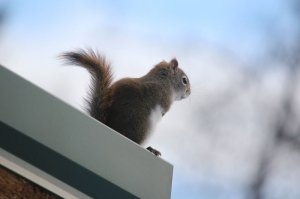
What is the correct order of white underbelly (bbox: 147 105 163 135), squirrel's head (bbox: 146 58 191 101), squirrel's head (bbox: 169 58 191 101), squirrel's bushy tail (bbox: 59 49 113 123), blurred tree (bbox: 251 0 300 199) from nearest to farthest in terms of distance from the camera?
squirrel's bushy tail (bbox: 59 49 113 123) < white underbelly (bbox: 147 105 163 135) < squirrel's head (bbox: 146 58 191 101) < squirrel's head (bbox: 169 58 191 101) < blurred tree (bbox: 251 0 300 199)

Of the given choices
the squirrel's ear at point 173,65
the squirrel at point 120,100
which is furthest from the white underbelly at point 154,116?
the squirrel's ear at point 173,65

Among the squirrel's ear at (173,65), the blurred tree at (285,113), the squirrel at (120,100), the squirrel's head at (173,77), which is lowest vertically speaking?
the squirrel at (120,100)

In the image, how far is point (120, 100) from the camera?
9.88ft

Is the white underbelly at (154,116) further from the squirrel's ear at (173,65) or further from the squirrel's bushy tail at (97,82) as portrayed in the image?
the squirrel's ear at (173,65)

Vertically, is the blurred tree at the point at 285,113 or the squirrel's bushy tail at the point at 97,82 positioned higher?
the blurred tree at the point at 285,113

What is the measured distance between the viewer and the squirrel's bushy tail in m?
2.83

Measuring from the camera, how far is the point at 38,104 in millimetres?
1610

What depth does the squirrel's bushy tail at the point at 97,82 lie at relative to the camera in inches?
111

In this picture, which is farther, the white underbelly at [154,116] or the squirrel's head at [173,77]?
the squirrel's head at [173,77]

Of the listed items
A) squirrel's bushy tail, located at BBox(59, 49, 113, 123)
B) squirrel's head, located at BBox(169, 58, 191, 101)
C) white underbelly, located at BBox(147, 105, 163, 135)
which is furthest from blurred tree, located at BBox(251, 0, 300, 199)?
squirrel's bushy tail, located at BBox(59, 49, 113, 123)

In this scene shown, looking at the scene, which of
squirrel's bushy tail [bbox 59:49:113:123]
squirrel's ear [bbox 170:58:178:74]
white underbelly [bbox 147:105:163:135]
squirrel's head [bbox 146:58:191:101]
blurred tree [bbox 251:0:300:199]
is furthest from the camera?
blurred tree [bbox 251:0:300:199]

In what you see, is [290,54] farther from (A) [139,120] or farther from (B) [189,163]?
(A) [139,120]

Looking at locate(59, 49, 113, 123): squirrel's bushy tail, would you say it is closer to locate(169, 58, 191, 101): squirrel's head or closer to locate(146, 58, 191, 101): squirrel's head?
locate(146, 58, 191, 101): squirrel's head

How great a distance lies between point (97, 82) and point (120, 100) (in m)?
0.20
